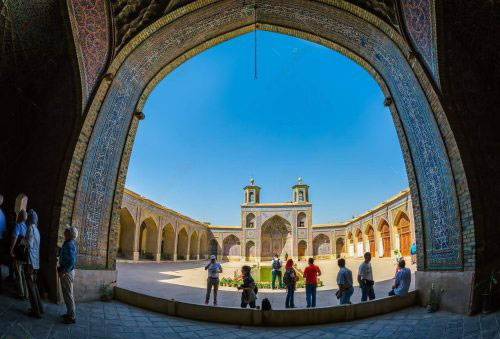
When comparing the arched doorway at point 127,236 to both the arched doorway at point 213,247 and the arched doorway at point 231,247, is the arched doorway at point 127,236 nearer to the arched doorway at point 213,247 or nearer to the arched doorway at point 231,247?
the arched doorway at point 213,247

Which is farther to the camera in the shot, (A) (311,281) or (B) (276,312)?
(A) (311,281)

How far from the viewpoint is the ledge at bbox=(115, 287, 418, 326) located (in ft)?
16.4

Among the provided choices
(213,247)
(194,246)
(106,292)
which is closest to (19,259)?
(106,292)

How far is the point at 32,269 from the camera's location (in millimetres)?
4477

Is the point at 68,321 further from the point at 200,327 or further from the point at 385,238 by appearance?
the point at 385,238

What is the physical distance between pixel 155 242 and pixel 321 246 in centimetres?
1921

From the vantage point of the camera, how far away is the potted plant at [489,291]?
4547 millimetres

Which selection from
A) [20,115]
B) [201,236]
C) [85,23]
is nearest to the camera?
[85,23]

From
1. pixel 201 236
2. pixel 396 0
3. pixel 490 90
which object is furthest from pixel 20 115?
pixel 201 236

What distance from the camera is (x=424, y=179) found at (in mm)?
6195

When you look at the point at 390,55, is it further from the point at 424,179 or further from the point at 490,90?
Result: the point at 424,179

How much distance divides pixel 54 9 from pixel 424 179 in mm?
7339

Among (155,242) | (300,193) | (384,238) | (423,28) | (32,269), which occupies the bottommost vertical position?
(155,242)

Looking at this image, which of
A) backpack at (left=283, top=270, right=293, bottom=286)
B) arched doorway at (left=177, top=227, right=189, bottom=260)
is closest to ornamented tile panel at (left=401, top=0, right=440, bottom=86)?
backpack at (left=283, top=270, right=293, bottom=286)
